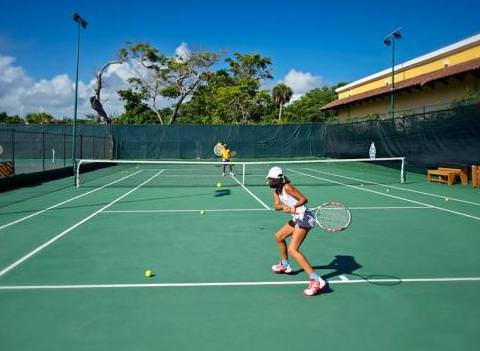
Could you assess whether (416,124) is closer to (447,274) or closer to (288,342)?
(447,274)

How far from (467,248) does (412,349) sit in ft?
14.7

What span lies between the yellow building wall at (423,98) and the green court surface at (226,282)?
14.9 meters

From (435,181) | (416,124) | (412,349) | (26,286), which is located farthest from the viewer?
(416,124)

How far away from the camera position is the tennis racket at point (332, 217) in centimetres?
572

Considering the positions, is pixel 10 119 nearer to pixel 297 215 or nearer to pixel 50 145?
pixel 50 145

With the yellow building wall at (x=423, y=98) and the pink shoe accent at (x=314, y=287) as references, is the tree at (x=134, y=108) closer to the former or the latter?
the yellow building wall at (x=423, y=98)

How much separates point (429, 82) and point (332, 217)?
2358 cm

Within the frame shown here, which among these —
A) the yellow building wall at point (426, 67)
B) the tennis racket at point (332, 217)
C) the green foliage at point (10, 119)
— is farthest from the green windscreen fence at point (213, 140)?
the green foliage at point (10, 119)

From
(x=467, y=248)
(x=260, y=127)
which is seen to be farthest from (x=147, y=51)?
(x=467, y=248)

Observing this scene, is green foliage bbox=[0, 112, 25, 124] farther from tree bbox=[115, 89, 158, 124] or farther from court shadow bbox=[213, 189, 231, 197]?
court shadow bbox=[213, 189, 231, 197]

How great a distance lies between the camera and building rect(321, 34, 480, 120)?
24.2 metres

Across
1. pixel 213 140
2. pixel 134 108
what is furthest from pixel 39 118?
pixel 213 140

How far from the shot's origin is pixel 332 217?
5.89 meters

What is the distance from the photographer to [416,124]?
71.1 feet
